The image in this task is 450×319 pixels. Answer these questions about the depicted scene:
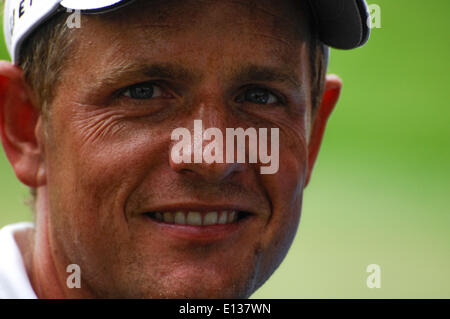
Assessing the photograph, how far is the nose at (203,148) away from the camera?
192 centimetres

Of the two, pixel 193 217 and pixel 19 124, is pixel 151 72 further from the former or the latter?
pixel 19 124

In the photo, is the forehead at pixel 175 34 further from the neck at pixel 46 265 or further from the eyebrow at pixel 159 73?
the neck at pixel 46 265

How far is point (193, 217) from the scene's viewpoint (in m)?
2.01

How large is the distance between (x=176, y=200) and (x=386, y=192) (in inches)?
256

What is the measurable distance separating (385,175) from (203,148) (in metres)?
6.65

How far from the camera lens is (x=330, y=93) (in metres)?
2.69

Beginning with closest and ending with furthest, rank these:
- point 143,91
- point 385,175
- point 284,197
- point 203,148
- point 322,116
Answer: point 203,148 < point 143,91 < point 284,197 < point 322,116 < point 385,175

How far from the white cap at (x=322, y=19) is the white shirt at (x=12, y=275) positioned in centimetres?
59

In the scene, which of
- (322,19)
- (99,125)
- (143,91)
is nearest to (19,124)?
(99,125)

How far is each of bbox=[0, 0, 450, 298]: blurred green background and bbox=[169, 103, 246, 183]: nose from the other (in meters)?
3.98

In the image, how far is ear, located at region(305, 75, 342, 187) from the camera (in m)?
2.62
